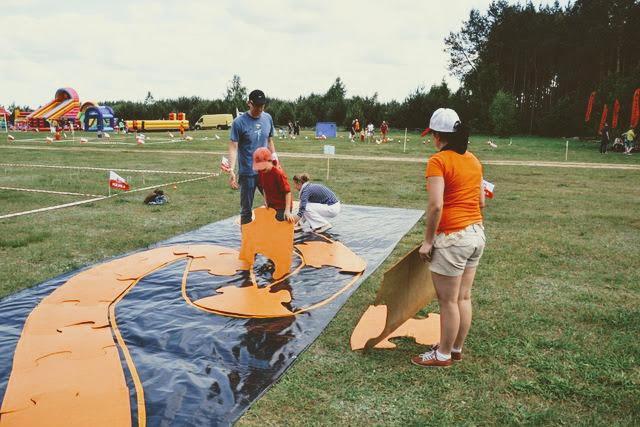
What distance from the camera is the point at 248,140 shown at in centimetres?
615

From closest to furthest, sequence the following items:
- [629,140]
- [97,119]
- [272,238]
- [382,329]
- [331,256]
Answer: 1. [382,329]
2. [272,238]
3. [331,256]
4. [629,140]
5. [97,119]

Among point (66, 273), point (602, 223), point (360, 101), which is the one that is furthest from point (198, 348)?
point (360, 101)

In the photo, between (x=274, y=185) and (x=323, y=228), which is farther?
(x=323, y=228)

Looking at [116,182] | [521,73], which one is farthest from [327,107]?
[116,182]

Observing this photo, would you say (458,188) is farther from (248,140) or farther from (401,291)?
(248,140)

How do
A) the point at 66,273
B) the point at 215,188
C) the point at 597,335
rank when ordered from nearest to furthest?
the point at 597,335 → the point at 66,273 → the point at 215,188

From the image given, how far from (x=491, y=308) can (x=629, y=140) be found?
90.4 feet

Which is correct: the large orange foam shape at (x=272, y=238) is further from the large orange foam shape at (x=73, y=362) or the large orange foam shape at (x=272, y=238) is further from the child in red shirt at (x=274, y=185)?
the large orange foam shape at (x=73, y=362)

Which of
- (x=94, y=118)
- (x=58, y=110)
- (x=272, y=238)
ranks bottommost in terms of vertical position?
(x=272, y=238)

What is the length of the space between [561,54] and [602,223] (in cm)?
5071

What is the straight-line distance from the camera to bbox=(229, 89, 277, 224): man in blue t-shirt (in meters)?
6.03

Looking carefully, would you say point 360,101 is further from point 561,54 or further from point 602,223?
point 602,223

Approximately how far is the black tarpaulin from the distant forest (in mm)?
42667

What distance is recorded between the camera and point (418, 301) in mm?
3748
